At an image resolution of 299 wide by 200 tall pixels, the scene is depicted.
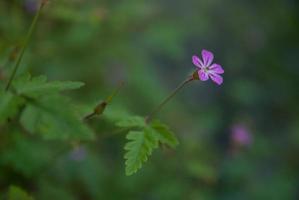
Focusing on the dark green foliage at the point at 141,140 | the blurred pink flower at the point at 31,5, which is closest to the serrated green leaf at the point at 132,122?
the dark green foliage at the point at 141,140

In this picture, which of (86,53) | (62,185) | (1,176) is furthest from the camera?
(86,53)

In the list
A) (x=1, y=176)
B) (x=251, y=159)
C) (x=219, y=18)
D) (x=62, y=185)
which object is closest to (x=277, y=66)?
(x=219, y=18)

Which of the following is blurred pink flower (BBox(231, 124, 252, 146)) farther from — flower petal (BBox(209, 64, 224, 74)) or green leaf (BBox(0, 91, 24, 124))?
green leaf (BBox(0, 91, 24, 124))

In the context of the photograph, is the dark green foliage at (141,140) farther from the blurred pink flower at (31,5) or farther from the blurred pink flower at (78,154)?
the blurred pink flower at (31,5)

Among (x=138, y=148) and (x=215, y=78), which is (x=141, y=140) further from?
(x=215, y=78)

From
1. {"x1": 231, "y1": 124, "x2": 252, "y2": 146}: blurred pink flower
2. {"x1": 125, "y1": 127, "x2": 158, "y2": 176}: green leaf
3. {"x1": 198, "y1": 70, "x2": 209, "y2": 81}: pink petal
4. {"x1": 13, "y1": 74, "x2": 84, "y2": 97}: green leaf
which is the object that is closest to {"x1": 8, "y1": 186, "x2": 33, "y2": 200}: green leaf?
{"x1": 13, "y1": 74, "x2": 84, "y2": 97}: green leaf

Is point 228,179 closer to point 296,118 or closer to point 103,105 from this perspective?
point 296,118
